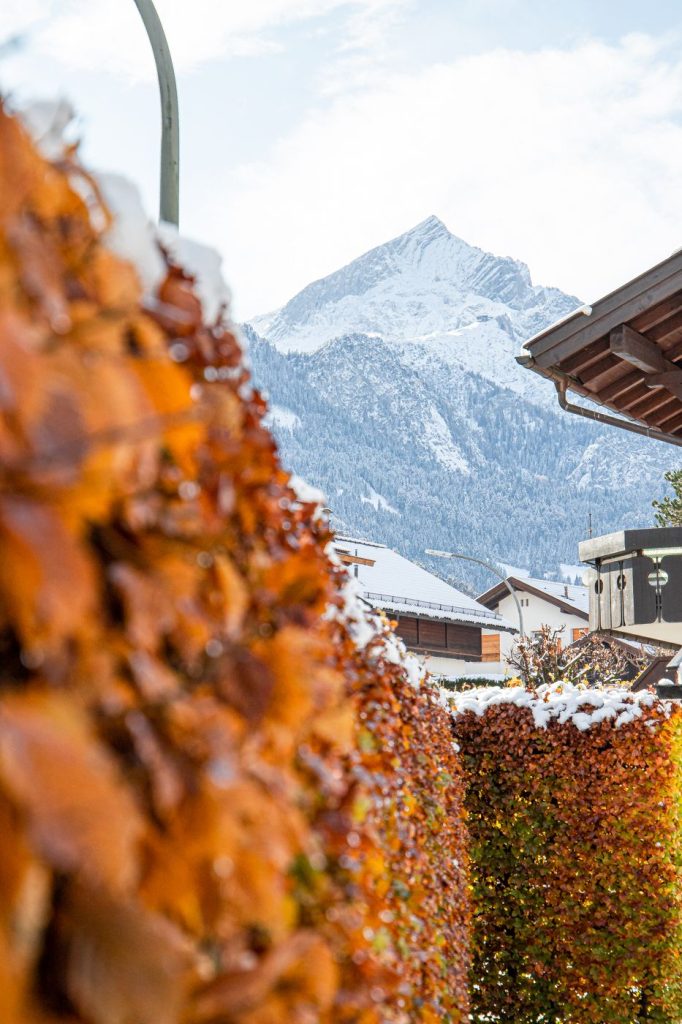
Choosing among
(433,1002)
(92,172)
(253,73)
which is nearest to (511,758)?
(433,1002)

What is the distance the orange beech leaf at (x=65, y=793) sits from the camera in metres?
0.66

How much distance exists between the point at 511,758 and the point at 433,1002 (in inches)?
153

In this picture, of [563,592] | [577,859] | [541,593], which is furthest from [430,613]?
[577,859]

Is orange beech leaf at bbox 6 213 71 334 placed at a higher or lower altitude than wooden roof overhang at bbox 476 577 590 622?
lower

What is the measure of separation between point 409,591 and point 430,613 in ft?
4.28

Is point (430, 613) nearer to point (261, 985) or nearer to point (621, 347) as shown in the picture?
point (621, 347)

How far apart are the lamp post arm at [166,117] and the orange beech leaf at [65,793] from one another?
4.36 m

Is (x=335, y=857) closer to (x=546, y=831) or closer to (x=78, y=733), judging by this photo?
(x=78, y=733)

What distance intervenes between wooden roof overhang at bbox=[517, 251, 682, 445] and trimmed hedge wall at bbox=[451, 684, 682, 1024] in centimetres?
299

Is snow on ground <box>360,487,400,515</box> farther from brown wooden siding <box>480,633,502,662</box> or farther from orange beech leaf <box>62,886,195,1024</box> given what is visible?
orange beech leaf <box>62,886,195,1024</box>

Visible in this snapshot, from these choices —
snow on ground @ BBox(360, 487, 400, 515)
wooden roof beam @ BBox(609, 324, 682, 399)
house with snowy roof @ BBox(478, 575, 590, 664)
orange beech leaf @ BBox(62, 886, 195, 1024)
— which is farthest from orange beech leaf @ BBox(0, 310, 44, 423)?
snow on ground @ BBox(360, 487, 400, 515)

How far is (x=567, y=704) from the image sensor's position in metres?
6.97

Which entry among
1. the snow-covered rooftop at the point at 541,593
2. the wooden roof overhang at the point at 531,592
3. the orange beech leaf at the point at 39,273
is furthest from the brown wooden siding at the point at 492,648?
the orange beech leaf at the point at 39,273

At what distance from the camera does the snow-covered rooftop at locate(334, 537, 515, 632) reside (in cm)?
3822
